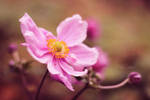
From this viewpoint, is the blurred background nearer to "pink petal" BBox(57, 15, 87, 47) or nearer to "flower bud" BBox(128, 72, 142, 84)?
"pink petal" BBox(57, 15, 87, 47)

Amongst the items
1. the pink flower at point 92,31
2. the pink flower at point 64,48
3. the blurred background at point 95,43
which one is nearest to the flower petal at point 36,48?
the pink flower at point 64,48

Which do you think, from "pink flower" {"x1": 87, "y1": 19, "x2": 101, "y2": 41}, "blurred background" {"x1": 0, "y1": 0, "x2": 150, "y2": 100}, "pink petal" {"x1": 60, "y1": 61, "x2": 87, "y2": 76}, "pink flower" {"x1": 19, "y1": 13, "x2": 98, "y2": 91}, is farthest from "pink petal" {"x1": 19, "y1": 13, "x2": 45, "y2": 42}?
Answer: "pink flower" {"x1": 87, "y1": 19, "x2": 101, "y2": 41}

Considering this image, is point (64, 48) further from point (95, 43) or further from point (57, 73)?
point (95, 43)

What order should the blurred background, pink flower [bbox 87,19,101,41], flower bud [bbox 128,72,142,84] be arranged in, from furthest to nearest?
1. the blurred background
2. pink flower [bbox 87,19,101,41]
3. flower bud [bbox 128,72,142,84]

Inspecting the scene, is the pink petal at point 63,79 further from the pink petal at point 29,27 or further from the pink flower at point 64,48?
the pink petal at point 29,27

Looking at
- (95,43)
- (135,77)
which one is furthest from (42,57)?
(95,43)

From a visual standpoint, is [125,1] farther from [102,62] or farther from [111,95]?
[102,62]

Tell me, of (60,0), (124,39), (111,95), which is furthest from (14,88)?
(60,0)

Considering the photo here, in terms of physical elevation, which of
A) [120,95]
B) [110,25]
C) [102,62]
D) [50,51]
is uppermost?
[50,51]
